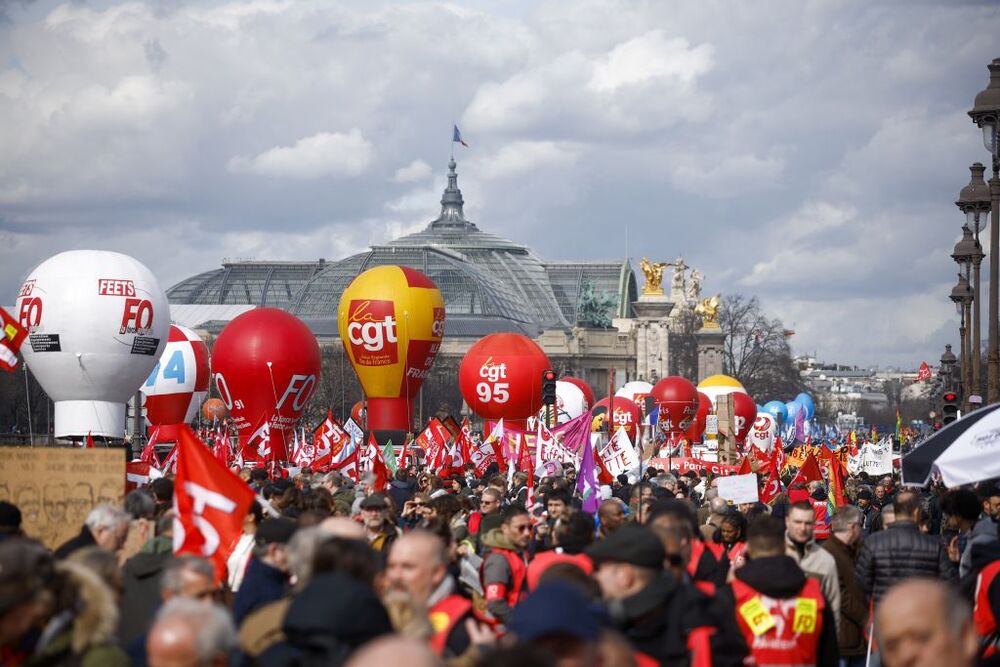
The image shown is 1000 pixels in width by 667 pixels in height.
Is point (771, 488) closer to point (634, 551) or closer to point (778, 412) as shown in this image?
point (634, 551)

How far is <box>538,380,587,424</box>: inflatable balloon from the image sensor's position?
194ft

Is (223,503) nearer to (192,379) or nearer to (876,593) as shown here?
(876,593)

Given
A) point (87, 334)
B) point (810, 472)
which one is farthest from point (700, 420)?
point (810, 472)

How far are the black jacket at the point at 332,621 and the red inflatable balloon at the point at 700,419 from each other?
58.1m

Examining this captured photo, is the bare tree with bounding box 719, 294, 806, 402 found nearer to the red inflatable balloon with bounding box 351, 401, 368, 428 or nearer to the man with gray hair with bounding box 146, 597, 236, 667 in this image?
the red inflatable balloon with bounding box 351, 401, 368, 428

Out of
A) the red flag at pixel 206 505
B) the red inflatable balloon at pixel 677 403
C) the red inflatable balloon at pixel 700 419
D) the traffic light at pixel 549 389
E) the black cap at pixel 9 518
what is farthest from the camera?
the red inflatable balloon at pixel 700 419

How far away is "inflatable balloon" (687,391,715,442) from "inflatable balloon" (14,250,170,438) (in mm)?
34491

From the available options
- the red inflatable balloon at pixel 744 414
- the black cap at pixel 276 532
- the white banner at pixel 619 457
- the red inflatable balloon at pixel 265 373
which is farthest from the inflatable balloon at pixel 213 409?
the black cap at pixel 276 532

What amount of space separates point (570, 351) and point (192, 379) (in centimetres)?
11626

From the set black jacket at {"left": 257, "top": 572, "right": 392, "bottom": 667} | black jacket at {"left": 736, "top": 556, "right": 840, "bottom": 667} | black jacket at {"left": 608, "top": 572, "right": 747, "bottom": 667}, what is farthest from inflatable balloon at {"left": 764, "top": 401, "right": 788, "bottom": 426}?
black jacket at {"left": 257, "top": 572, "right": 392, "bottom": 667}

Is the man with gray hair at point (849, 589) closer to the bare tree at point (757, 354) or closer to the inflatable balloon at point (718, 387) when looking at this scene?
the inflatable balloon at point (718, 387)

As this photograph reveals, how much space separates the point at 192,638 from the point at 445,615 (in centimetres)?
152

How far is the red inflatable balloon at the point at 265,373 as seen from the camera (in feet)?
127

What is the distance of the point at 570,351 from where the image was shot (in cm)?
15850
